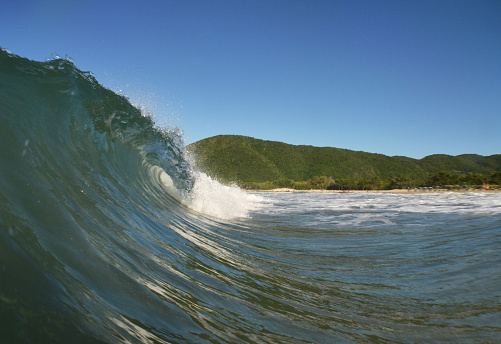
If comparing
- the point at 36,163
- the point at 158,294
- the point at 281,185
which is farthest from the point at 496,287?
the point at 281,185

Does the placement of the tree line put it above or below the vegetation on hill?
below

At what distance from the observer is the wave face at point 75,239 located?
127 cm

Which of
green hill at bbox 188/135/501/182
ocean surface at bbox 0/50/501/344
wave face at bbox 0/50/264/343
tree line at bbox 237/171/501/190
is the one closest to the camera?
wave face at bbox 0/50/264/343

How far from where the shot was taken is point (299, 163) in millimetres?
108500

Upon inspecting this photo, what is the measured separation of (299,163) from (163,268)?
10750cm

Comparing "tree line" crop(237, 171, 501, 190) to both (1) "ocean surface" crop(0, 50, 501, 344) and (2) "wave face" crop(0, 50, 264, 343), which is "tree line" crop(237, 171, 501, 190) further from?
(2) "wave face" crop(0, 50, 264, 343)

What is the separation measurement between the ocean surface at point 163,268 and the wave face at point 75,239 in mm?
10

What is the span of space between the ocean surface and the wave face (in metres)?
0.01

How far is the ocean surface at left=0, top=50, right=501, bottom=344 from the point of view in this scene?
141cm

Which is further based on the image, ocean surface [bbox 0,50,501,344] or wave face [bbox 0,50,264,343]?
ocean surface [bbox 0,50,501,344]

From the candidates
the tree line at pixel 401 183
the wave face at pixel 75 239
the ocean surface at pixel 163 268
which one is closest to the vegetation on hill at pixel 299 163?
the tree line at pixel 401 183

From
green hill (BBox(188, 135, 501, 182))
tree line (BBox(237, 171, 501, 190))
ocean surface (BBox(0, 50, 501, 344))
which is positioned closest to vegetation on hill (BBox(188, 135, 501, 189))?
green hill (BBox(188, 135, 501, 182))

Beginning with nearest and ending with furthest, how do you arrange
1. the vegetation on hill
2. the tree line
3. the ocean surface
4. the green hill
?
the ocean surface
the tree line
the vegetation on hill
the green hill

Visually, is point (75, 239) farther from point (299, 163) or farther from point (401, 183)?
point (299, 163)
